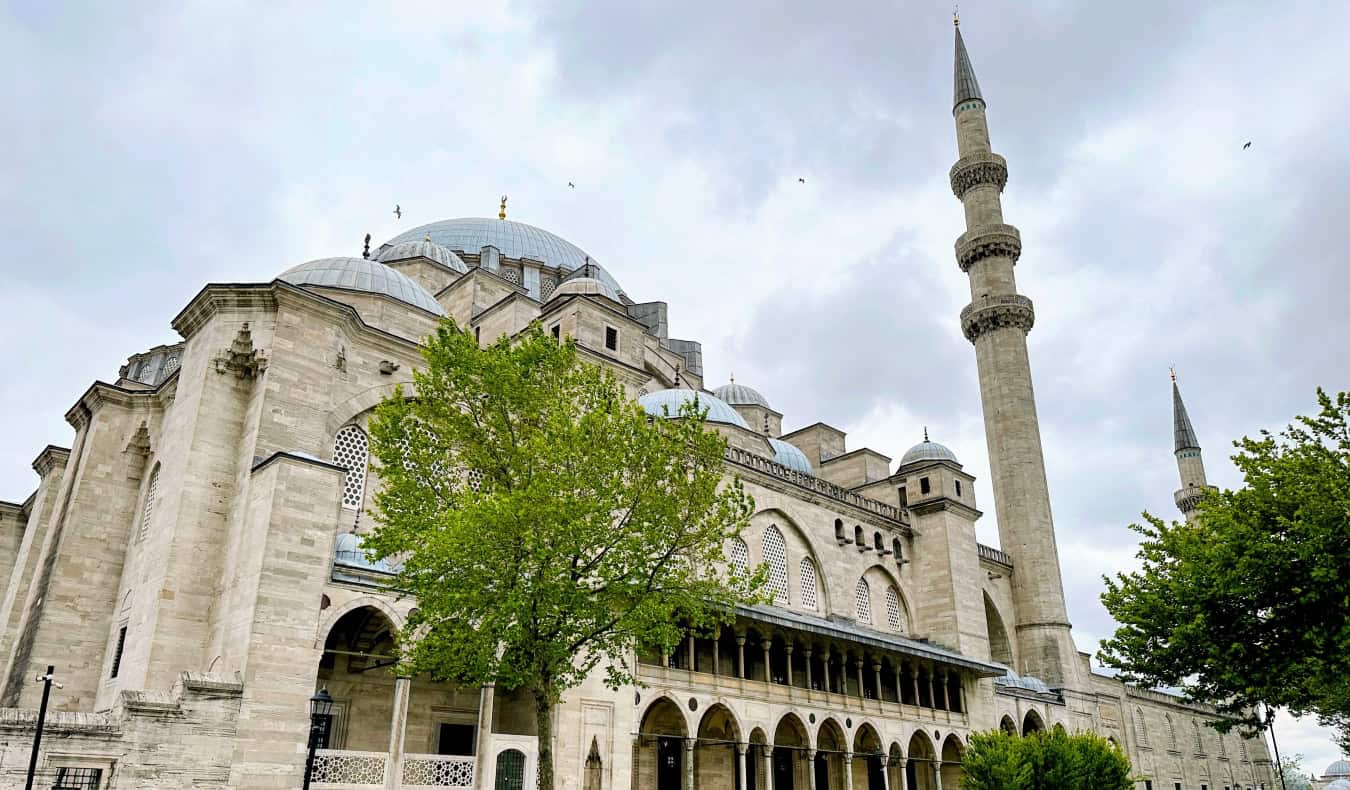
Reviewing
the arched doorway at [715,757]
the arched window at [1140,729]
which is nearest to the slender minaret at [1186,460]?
the arched window at [1140,729]

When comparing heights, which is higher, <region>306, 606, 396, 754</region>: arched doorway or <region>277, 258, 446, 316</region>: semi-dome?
<region>277, 258, 446, 316</region>: semi-dome

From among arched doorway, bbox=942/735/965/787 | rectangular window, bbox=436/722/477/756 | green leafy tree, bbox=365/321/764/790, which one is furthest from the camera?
arched doorway, bbox=942/735/965/787

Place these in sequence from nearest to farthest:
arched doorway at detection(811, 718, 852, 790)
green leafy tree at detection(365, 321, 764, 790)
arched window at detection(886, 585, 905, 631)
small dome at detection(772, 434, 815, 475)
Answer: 1. green leafy tree at detection(365, 321, 764, 790)
2. arched doorway at detection(811, 718, 852, 790)
3. arched window at detection(886, 585, 905, 631)
4. small dome at detection(772, 434, 815, 475)

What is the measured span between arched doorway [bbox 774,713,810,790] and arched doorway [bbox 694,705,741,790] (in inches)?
53.5

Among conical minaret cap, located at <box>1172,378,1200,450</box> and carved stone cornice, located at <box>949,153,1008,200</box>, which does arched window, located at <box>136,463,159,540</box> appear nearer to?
carved stone cornice, located at <box>949,153,1008,200</box>

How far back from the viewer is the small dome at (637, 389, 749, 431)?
87.5 feet

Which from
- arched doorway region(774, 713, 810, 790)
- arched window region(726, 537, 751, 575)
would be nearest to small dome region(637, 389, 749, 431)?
arched window region(726, 537, 751, 575)

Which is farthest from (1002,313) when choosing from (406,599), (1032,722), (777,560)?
(406,599)

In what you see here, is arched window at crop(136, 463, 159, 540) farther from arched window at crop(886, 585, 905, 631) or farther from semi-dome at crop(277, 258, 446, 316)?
arched window at crop(886, 585, 905, 631)

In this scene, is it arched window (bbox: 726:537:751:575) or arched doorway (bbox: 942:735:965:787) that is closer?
arched window (bbox: 726:537:751:575)

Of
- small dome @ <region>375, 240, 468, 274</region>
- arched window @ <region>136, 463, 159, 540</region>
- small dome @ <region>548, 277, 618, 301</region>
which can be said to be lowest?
arched window @ <region>136, 463, 159, 540</region>

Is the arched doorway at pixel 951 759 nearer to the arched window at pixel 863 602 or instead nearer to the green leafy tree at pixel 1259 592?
the arched window at pixel 863 602

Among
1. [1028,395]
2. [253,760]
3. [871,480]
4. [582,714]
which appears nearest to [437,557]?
[253,760]

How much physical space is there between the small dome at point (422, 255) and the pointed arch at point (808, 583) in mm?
14642
